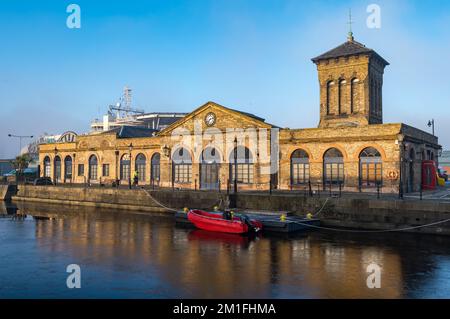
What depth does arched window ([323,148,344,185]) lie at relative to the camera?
102ft

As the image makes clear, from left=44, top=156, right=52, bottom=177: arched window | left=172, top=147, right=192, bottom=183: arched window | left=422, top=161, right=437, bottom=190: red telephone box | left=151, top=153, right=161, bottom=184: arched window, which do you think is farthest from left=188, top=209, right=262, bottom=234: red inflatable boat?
left=44, top=156, right=52, bottom=177: arched window

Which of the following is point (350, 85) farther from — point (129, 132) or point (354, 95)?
point (129, 132)

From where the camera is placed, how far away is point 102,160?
4572cm

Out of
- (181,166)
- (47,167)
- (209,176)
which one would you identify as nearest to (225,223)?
(209,176)

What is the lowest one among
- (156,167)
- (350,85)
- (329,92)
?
(156,167)

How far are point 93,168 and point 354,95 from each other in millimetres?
29824

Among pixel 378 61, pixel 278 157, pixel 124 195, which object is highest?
pixel 378 61

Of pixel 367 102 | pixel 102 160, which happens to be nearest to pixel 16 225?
pixel 102 160

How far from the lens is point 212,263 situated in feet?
53.0

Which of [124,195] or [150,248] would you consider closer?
[150,248]

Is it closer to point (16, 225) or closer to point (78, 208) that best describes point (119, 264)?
point (16, 225)

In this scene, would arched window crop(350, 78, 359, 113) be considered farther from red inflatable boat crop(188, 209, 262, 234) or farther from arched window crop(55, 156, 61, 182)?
arched window crop(55, 156, 61, 182)

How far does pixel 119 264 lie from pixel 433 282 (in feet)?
37.6

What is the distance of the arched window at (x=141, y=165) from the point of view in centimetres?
4269
